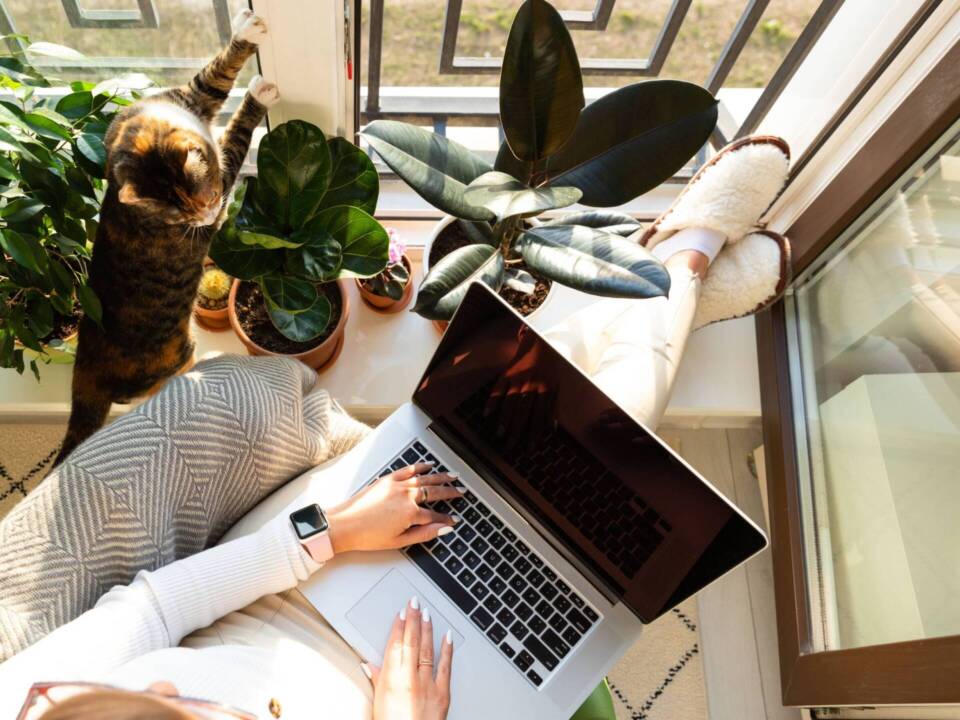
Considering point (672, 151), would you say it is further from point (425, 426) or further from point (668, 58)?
point (668, 58)

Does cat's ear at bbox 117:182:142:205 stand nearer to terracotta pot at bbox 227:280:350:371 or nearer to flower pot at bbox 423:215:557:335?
terracotta pot at bbox 227:280:350:371

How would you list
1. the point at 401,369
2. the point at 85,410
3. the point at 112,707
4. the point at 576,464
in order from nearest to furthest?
the point at 112,707, the point at 576,464, the point at 85,410, the point at 401,369

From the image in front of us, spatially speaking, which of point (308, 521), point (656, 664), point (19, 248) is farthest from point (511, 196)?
point (656, 664)

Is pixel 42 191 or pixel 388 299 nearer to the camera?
pixel 42 191

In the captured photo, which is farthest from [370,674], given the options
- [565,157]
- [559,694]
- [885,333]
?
[885,333]

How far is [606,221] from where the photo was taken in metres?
1.02

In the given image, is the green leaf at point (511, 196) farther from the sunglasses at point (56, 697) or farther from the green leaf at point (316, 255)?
the sunglasses at point (56, 697)

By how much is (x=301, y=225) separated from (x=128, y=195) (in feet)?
0.68

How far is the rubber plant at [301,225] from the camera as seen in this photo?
0.90m

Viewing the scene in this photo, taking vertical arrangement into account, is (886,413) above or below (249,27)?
below

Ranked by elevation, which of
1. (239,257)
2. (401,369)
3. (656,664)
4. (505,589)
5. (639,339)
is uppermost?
(239,257)

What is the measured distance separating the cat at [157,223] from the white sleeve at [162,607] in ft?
1.21

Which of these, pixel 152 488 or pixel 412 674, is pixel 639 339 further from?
pixel 152 488

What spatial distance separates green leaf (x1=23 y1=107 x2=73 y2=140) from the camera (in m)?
0.80
